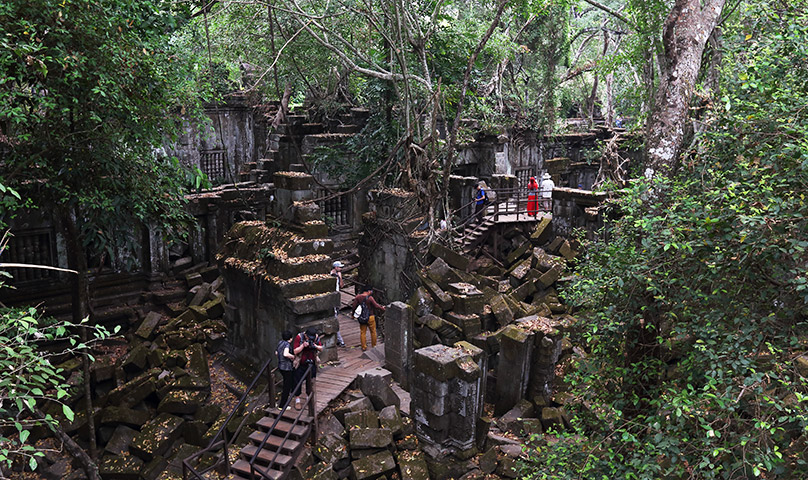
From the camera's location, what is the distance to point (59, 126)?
10.4 m

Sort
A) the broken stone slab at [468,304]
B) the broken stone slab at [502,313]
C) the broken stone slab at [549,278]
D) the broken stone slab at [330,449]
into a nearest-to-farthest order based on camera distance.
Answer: the broken stone slab at [330,449]
the broken stone slab at [468,304]
the broken stone slab at [502,313]
the broken stone slab at [549,278]

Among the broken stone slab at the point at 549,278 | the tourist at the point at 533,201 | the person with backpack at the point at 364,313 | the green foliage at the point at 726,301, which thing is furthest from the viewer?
the tourist at the point at 533,201

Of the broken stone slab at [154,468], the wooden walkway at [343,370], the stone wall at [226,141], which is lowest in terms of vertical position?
the broken stone slab at [154,468]

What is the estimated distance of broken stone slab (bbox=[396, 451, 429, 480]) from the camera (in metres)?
10.1

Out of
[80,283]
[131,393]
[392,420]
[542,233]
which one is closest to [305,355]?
[392,420]

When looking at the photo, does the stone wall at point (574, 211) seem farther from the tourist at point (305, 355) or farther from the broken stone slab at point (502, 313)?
the tourist at point (305, 355)

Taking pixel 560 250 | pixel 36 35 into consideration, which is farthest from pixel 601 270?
pixel 560 250

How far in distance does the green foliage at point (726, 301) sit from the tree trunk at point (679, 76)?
1091 mm

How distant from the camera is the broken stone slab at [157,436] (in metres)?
11.5

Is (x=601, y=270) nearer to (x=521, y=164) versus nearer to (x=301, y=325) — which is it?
(x=301, y=325)

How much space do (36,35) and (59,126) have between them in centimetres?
168

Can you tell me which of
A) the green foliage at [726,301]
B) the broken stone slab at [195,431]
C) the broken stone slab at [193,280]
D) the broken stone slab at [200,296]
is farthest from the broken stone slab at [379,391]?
the broken stone slab at [193,280]

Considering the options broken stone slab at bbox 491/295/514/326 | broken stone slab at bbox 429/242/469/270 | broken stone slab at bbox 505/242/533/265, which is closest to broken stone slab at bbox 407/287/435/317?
broken stone slab at bbox 491/295/514/326

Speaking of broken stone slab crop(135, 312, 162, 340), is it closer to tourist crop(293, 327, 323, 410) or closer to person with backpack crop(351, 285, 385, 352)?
person with backpack crop(351, 285, 385, 352)
